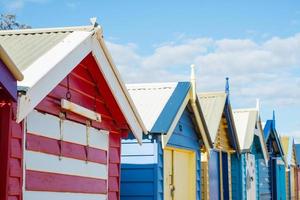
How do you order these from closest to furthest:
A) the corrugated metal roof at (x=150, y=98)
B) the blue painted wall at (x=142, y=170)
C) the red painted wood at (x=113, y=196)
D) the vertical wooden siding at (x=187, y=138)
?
the red painted wood at (x=113, y=196) < the blue painted wall at (x=142, y=170) < the corrugated metal roof at (x=150, y=98) < the vertical wooden siding at (x=187, y=138)

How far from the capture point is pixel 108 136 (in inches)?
369

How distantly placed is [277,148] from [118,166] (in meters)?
15.2

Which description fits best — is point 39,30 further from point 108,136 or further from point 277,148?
point 277,148

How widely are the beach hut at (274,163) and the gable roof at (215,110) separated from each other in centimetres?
507

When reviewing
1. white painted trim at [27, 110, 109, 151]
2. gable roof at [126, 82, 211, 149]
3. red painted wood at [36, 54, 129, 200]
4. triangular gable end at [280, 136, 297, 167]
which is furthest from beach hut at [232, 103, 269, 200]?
white painted trim at [27, 110, 109, 151]

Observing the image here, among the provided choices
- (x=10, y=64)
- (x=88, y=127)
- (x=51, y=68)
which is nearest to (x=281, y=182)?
(x=88, y=127)

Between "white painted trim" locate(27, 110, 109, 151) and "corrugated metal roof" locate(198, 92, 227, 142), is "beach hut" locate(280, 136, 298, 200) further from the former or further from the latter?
"white painted trim" locate(27, 110, 109, 151)

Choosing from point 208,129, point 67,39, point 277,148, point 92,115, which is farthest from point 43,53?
point 277,148

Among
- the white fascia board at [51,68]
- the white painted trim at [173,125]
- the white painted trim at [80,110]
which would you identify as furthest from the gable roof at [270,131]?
the white fascia board at [51,68]

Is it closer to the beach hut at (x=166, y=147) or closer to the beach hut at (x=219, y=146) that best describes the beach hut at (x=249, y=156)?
the beach hut at (x=219, y=146)

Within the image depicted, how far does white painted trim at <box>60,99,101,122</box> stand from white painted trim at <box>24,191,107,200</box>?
1052mm

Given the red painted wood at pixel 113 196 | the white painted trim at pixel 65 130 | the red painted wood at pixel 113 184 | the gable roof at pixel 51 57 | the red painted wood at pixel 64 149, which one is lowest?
the red painted wood at pixel 113 196

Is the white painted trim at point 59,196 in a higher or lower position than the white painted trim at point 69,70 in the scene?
lower

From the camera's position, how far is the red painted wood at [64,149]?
691 centimetres
